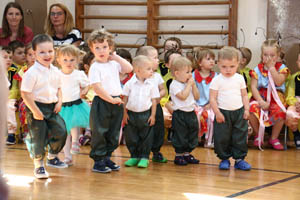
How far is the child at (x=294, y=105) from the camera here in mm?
4996

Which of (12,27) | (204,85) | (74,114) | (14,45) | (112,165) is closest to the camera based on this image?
(112,165)

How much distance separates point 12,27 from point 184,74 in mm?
2760

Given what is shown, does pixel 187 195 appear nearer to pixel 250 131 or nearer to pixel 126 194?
pixel 126 194

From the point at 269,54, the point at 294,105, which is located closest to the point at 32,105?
the point at 269,54

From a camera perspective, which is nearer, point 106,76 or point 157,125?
point 106,76

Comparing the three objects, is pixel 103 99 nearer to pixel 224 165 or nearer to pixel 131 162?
pixel 131 162

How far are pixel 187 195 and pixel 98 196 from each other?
549 mm

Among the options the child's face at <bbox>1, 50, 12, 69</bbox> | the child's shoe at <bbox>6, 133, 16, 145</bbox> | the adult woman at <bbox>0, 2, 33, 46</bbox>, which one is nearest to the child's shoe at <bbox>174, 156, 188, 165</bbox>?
the child's shoe at <bbox>6, 133, 16, 145</bbox>

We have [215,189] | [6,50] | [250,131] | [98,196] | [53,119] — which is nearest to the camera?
[98,196]

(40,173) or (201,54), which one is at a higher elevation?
(201,54)

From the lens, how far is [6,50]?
5406 millimetres

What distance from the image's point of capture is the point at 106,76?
3691 mm

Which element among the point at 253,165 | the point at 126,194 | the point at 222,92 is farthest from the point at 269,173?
the point at 126,194

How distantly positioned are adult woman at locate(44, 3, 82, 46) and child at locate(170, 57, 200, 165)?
2.07 meters
